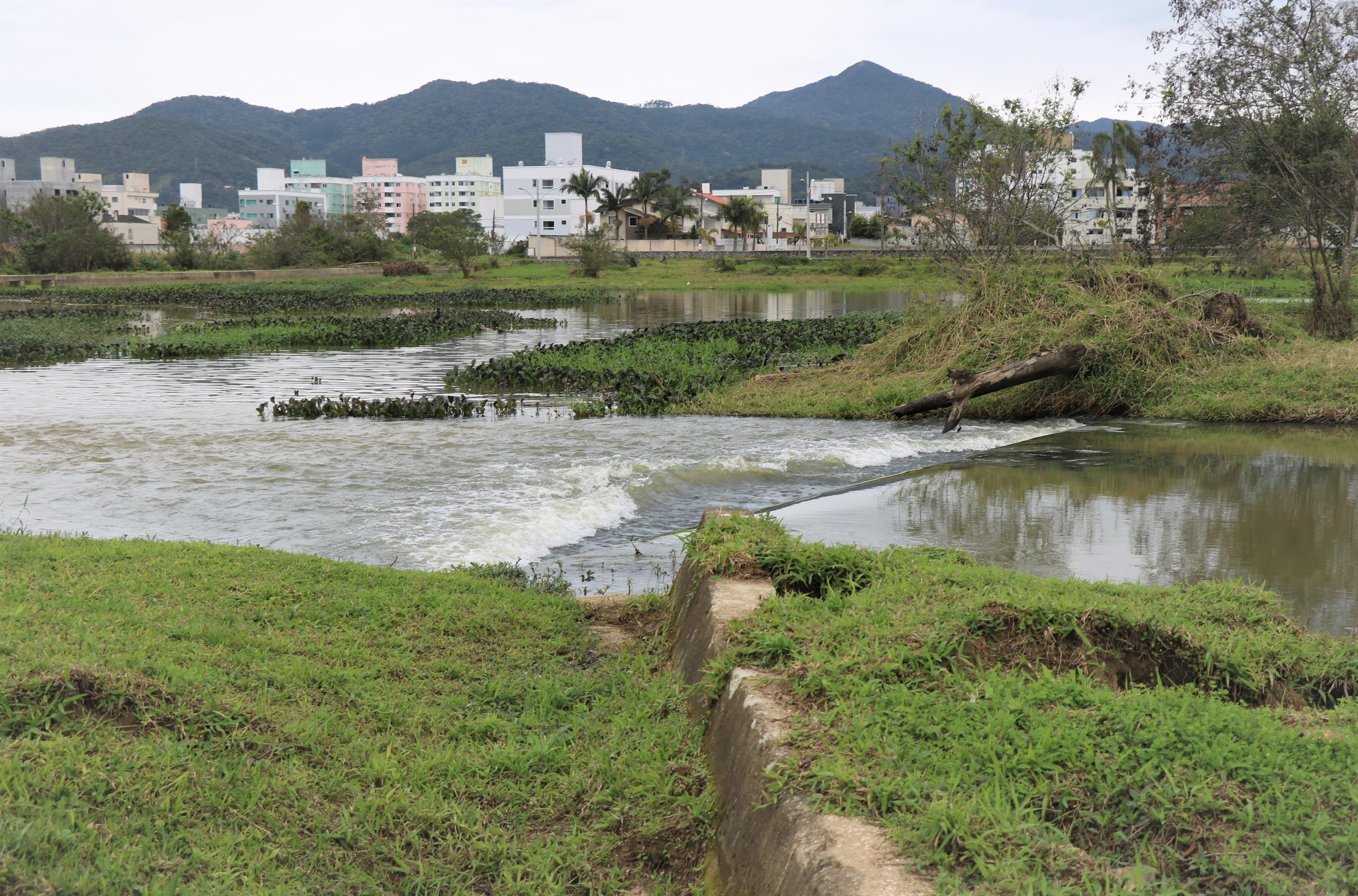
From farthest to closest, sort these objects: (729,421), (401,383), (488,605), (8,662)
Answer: (401,383), (729,421), (488,605), (8,662)

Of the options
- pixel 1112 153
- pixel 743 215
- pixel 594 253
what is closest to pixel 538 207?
pixel 743 215

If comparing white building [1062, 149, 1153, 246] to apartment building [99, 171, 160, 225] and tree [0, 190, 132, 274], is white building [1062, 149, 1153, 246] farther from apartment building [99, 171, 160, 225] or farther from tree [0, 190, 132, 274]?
apartment building [99, 171, 160, 225]

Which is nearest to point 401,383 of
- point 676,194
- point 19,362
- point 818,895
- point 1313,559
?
point 19,362

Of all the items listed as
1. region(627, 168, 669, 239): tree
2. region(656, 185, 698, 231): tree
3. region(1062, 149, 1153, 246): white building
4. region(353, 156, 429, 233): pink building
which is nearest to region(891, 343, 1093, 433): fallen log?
region(1062, 149, 1153, 246): white building

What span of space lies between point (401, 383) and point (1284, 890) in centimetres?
1719

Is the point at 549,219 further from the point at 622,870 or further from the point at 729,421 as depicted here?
the point at 622,870

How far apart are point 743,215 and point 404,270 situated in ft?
145

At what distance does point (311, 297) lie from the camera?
149 ft

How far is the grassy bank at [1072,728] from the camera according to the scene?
99.0 inches

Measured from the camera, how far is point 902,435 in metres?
12.7

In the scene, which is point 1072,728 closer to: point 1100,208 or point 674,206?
point 1100,208

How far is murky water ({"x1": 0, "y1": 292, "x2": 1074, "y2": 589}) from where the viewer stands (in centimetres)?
787

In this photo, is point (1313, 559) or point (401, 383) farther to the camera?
point (401, 383)

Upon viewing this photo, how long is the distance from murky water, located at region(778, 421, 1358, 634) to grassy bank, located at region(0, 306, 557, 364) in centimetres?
1940
